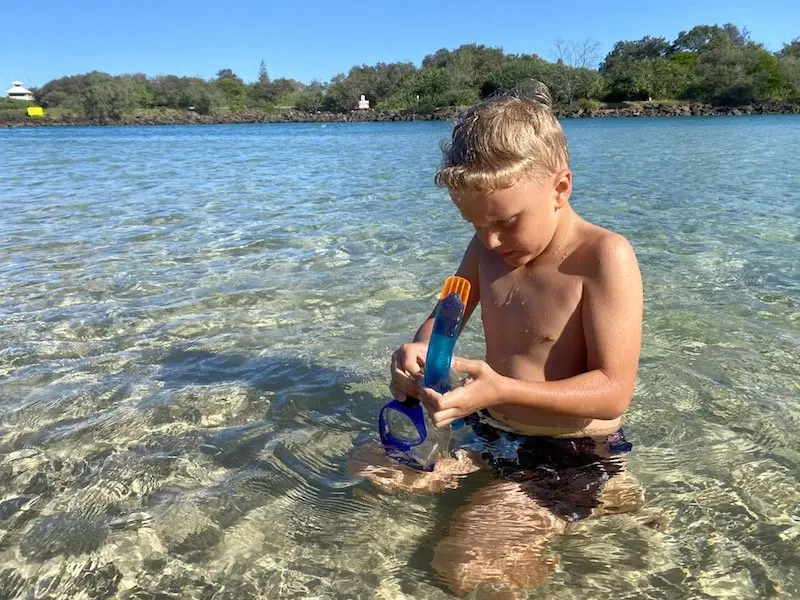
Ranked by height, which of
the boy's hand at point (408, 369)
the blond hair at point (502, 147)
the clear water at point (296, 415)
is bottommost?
the clear water at point (296, 415)

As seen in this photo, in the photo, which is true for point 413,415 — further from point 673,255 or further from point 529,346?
point 673,255

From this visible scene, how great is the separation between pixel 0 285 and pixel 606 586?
Answer: 4.63 meters

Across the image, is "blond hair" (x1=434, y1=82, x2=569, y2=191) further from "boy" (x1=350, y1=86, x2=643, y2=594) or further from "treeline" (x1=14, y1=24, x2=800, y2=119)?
"treeline" (x1=14, y1=24, x2=800, y2=119)

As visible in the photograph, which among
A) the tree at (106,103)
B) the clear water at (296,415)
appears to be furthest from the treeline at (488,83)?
the clear water at (296,415)

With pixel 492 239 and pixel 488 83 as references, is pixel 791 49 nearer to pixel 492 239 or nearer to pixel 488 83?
pixel 488 83

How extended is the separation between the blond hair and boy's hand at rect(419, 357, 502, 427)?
1.61 feet

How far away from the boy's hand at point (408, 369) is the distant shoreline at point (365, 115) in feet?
187

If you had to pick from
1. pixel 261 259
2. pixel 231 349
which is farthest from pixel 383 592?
pixel 261 259

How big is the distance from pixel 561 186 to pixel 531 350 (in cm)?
53

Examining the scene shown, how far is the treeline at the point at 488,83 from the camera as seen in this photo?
63.0 meters

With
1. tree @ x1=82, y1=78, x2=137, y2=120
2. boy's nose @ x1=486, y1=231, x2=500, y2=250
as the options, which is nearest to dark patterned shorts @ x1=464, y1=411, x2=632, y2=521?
→ boy's nose @ x1=486, y1=231, x2=500, y2=250

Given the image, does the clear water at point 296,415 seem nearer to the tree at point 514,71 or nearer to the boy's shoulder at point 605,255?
the boy's shoulder at point 605,255

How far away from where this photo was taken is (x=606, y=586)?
1.78 m

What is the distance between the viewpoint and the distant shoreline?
57.1m
